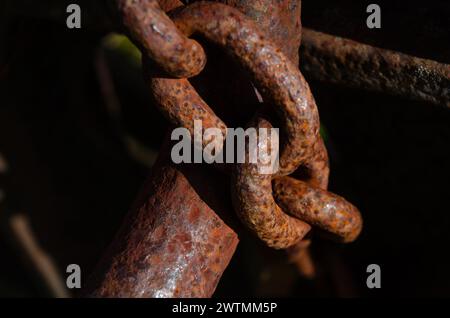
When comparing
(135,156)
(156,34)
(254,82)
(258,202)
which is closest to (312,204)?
Result: (258,202)

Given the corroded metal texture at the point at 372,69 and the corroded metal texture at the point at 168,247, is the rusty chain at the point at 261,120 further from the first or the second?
the corroded metal texture at the point at 372,69

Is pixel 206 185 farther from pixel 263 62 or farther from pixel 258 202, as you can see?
pixel 263 62

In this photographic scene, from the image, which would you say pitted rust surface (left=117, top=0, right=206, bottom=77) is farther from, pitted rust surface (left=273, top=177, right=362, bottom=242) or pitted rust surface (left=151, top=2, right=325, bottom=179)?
pitted rust surface (left=273, top=177, right=362, bottom=242)

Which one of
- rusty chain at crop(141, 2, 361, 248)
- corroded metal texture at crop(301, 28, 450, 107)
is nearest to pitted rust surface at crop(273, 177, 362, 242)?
rusty chain at crop(141, 2, 361, 248)

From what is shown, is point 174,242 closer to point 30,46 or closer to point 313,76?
point 313,76

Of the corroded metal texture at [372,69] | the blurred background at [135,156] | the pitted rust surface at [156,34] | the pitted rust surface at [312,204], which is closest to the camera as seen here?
the pitted rust surface at [156,34]

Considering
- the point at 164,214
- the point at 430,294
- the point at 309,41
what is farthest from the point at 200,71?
the point at 430,294

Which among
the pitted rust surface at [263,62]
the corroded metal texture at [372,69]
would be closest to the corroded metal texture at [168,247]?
the pitted rust surface at [263,62]
